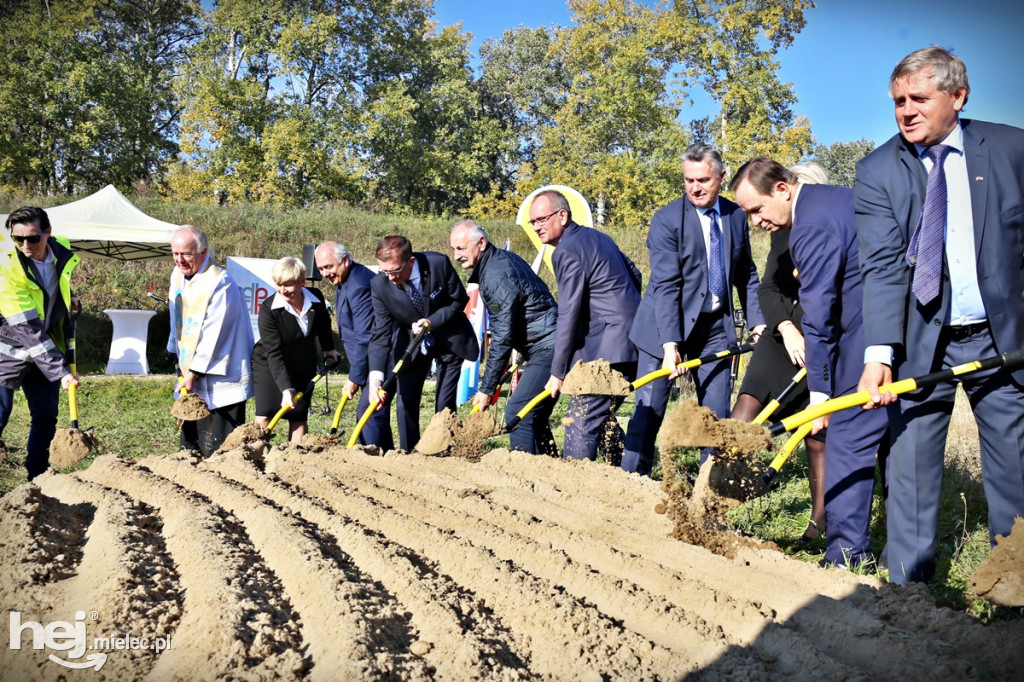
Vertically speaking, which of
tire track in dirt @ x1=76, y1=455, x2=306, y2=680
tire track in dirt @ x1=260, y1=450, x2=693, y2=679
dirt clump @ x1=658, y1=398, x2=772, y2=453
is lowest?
tire track in dirt @ x1=76, y1=455, x2=306, y2=680

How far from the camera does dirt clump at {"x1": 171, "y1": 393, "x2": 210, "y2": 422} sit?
5.96 metres

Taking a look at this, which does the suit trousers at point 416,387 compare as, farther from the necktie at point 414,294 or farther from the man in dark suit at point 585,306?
the man in dark suit at point 585,306

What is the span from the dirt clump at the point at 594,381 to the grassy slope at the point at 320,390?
1051 mm

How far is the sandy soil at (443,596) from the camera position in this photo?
2602mm

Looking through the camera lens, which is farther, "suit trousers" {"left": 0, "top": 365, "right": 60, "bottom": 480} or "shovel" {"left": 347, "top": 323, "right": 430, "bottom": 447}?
"shovel" {"left": 347, "top": 323, "right": 430, "bottom": 447}

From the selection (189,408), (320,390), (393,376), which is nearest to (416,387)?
(393,376)

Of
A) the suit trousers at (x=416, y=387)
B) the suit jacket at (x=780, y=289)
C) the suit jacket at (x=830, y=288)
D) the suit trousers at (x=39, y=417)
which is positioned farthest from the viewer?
the suit trousers at (x=416, y=387)

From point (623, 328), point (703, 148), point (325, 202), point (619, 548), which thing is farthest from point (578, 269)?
point (325, 202)

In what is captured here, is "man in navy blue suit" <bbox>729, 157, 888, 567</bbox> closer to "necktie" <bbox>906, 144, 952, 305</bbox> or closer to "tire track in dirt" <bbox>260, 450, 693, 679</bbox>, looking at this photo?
"necktie" <bbox>906, 144, 952, 305</bbox>

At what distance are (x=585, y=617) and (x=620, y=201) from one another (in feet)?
69.7

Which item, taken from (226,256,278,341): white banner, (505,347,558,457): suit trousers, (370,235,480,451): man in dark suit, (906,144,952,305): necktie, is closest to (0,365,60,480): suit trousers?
(370,235,480,451): man in dark suit

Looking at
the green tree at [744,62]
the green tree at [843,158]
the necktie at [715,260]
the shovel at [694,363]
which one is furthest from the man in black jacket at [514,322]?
the green tree at [843,158]

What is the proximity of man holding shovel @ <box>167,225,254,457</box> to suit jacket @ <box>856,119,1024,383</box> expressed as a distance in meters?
4.31

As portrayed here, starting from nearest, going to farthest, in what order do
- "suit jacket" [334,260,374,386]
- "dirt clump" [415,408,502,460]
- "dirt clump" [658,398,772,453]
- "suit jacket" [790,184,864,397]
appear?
"dirt clump" [658,398,772,453] → "suit jacket" [790,184,864,397] → "dirt clump" [415,408,502,460] → "suit jacket" [334,260,374,386]
